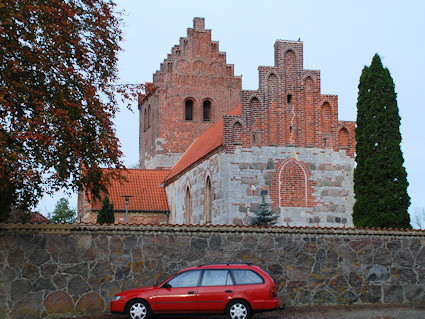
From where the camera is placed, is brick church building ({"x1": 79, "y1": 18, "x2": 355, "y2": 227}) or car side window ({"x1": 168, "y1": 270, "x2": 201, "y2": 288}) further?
brick church building ({"x1": 79, "y1": 18, "x2": 355, "y2": 227})

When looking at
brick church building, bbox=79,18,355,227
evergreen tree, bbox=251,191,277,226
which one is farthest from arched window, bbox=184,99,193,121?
evergreen tree, bbox=251,191,277,226

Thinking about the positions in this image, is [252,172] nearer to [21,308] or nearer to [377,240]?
[377,240]

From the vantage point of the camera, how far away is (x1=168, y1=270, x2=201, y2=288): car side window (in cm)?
1293

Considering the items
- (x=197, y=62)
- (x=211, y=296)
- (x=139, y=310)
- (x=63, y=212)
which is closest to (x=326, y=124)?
(x=211, y=296)

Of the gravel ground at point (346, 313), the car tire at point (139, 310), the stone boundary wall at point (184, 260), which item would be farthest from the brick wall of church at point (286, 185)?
the car tire at point (139, 310)

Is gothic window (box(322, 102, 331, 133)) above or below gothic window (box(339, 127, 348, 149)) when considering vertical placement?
above

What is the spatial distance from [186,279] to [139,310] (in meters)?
1.23

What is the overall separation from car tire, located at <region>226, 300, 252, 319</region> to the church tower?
27954mm

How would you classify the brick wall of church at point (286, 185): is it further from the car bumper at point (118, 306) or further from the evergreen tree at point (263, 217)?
the car bumper at point (118, 306)

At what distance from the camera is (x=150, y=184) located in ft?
123

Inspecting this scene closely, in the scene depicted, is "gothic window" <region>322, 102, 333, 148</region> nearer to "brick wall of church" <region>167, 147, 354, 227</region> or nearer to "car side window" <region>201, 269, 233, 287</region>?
"brick wall of church" <region>167, 147, 354, 227</region>

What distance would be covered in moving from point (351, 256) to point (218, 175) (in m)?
9.59

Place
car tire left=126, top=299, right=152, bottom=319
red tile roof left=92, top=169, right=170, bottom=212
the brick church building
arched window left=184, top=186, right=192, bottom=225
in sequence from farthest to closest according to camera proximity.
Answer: red tile roof left=92, top=169, right=170, bottom=212, arched window left=184, top=186, right=192, bottom=225, the brick church building, car tire left=126, top=299, right=152, bottom=319

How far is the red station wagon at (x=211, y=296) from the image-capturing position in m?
12.6
